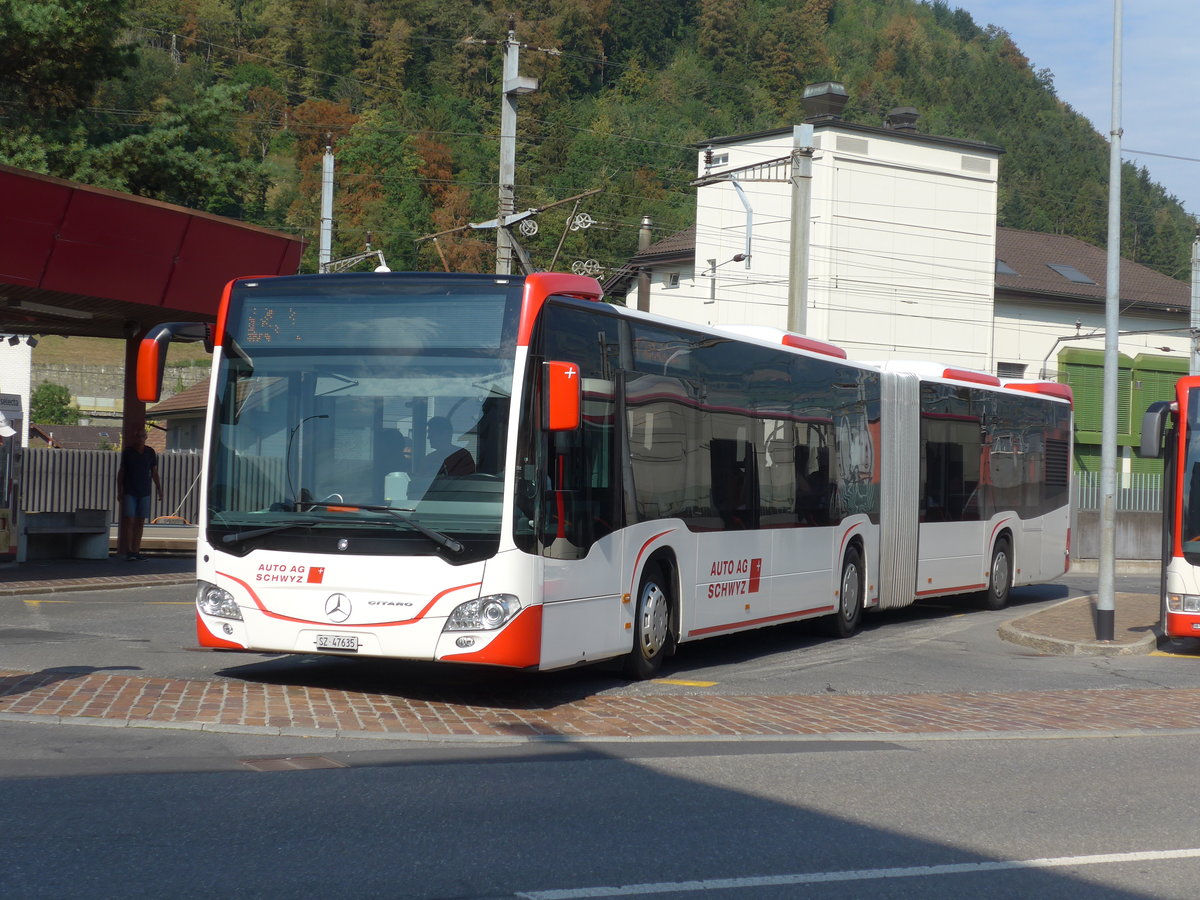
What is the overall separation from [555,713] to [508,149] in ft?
66.4

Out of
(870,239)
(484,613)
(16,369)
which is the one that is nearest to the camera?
(484,613)

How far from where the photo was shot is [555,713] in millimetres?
10398

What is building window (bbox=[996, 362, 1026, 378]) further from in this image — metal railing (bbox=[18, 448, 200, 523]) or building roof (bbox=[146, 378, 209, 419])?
building roof (bbox=[146, 378, 209, 419])

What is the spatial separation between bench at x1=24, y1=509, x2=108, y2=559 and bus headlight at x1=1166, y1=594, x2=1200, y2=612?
14.9 meters

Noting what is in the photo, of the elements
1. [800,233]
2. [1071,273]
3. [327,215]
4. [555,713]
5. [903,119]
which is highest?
[903,119]

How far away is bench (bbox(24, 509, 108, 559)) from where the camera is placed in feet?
71.4

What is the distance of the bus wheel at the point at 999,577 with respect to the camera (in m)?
20.6

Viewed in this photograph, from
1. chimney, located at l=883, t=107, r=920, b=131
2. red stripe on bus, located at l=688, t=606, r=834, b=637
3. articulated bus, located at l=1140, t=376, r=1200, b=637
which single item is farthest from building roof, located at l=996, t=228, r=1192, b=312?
red stripe on bus, located at l=688, t=606, r=834, b=637

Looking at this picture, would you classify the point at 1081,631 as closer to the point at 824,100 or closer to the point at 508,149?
the point at 508,149

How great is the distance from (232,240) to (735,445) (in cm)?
912

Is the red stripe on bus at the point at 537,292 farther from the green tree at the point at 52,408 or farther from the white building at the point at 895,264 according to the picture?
the green tree at the point at 52,408

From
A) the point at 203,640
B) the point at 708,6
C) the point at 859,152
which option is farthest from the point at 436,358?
the point at 708,6

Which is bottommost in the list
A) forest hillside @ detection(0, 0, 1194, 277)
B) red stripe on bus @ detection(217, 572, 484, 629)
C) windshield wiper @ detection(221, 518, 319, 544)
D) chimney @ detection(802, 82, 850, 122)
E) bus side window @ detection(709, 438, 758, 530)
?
red stripe on bus @ detection(217, 572, 484, 629)

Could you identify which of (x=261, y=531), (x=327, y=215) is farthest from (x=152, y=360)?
(x=327, y=215)
